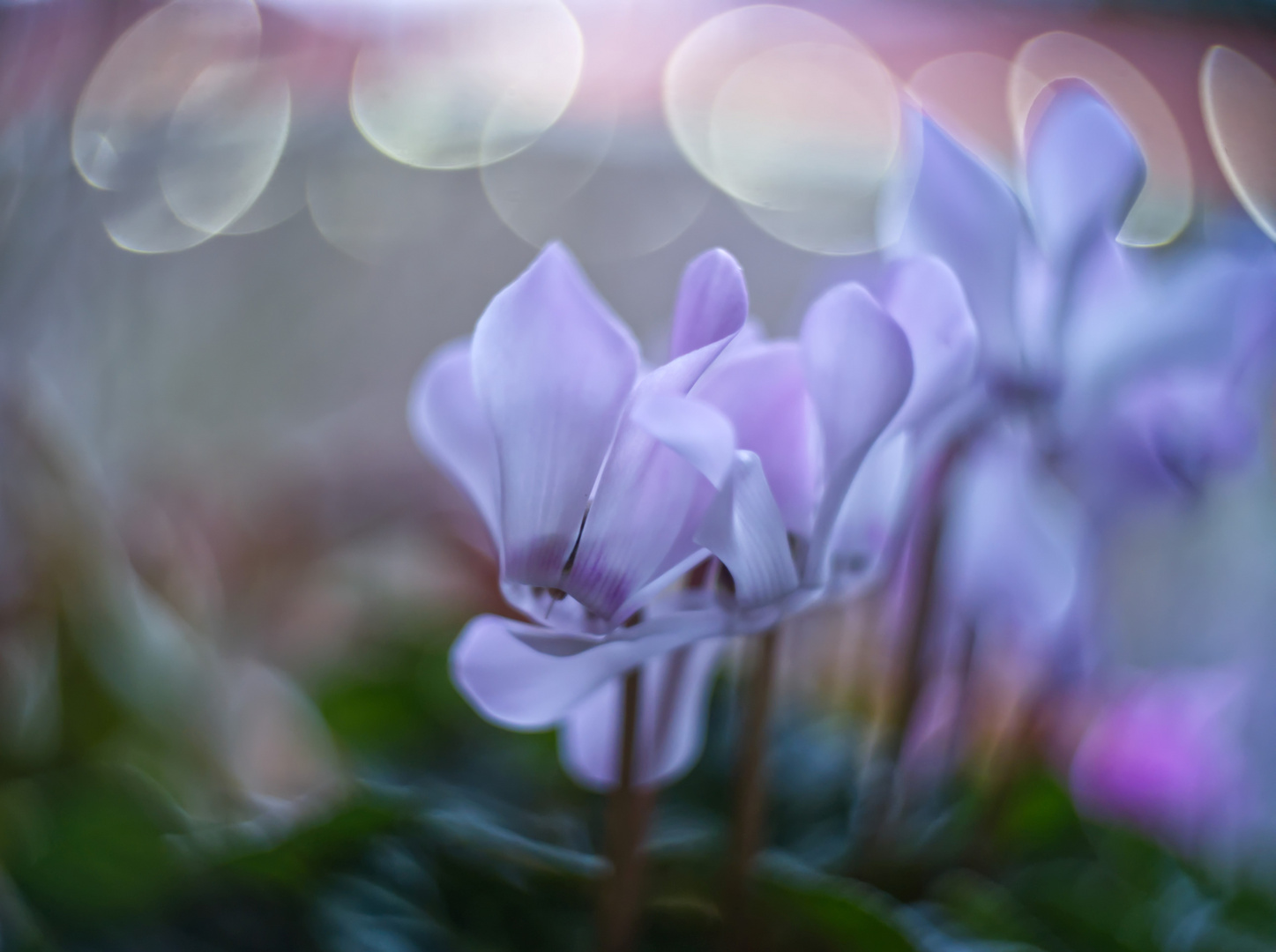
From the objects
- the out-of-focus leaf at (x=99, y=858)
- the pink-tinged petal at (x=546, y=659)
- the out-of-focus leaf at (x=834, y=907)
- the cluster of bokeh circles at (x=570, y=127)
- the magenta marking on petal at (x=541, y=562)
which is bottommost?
the out-of-focus leaf at (x=99, y=858)

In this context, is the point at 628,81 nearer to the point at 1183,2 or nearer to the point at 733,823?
the point at 1183,2

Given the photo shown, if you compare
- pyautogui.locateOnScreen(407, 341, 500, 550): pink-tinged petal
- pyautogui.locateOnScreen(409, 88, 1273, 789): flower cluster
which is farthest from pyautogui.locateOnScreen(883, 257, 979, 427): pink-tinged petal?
pyautogui.locateOnScreen(407, 341, 500, 550): pink-tinged petal

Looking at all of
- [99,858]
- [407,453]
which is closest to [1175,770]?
[99,858]

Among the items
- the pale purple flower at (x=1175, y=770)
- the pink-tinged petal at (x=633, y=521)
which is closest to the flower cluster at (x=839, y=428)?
the pink-tinged petal at (x=633, y=521)

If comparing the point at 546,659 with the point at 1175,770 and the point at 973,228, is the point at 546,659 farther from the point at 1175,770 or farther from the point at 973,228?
the point at 1175,770

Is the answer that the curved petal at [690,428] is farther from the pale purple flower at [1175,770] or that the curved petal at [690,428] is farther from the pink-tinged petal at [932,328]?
the pale purple flower at [1175,770]
